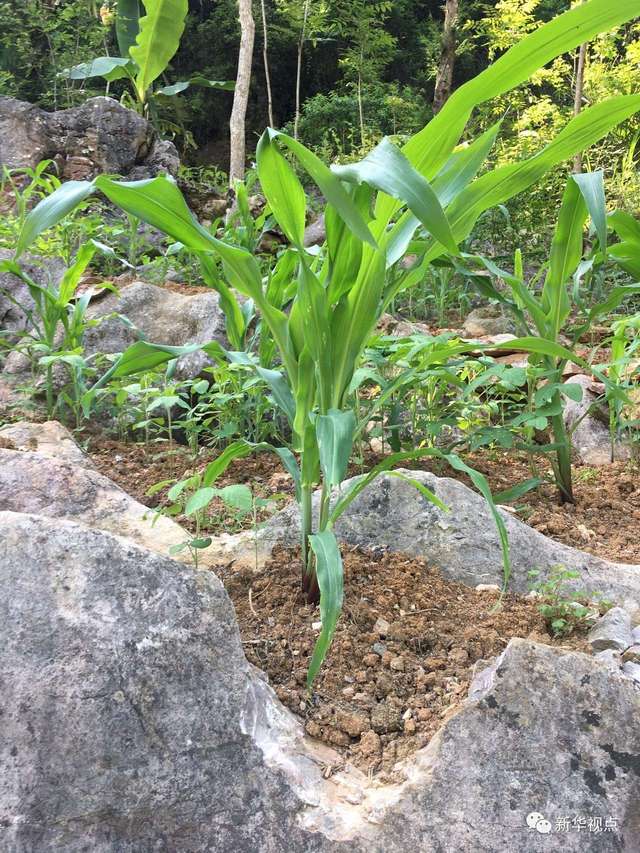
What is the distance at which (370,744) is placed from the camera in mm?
896

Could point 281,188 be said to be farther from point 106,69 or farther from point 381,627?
point 106,69

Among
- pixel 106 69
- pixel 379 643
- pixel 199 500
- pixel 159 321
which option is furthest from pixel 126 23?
pixel 379 643

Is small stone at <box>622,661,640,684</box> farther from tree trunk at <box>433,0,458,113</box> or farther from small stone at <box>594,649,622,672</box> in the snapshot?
tree trunk at <box>433,0,458,113</box>

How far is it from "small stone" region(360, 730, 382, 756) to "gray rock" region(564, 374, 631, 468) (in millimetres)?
1918

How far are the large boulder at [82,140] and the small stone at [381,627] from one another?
5255 millimetres

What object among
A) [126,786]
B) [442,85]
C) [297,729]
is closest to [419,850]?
[297,729]

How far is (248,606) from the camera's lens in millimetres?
1163

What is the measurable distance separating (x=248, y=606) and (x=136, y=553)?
287 mm

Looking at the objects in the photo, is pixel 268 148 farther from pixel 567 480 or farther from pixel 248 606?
pixel 567 480

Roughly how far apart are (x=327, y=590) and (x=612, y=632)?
1.84 ft

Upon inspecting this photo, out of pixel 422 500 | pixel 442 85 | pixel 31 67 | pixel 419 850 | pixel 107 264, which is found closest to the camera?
pixel 419 850

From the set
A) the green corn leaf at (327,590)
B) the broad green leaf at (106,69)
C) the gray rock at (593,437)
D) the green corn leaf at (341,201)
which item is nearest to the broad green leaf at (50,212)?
the green corn leaf at (341,201)

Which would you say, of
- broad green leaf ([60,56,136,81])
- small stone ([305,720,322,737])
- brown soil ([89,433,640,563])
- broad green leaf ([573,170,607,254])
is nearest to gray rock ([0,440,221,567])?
brown soil ([89,433,640,563])

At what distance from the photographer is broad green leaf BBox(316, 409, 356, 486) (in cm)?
84
